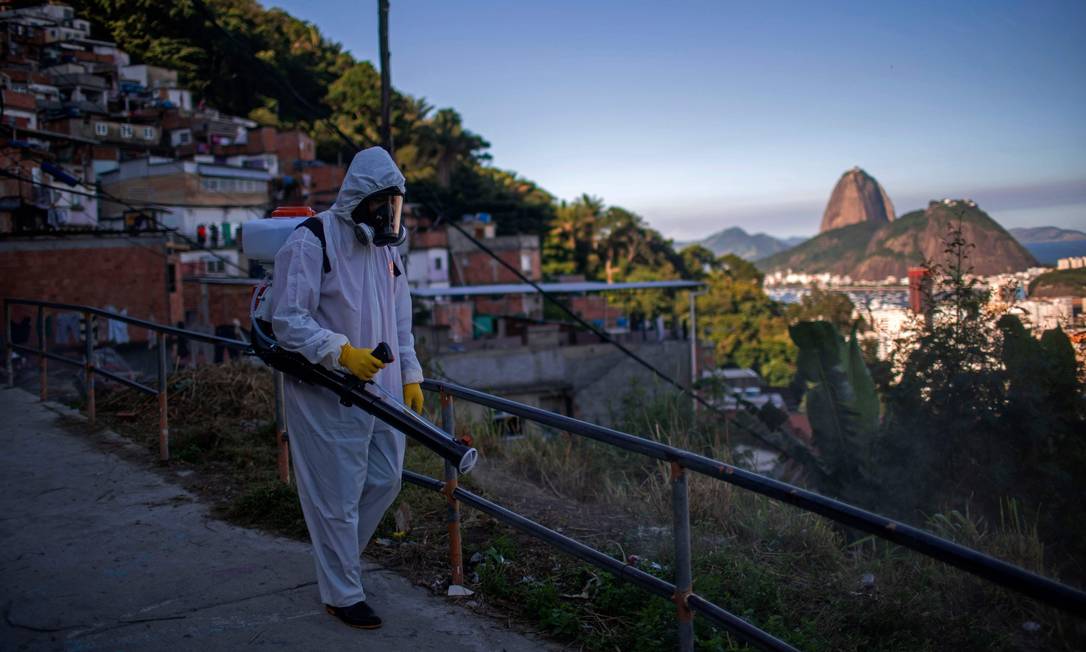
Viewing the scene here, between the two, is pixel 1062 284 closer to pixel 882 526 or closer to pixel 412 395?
pixel 412 395

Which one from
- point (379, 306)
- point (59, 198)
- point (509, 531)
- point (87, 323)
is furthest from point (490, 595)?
point (59, 198)

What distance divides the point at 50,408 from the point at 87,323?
66.9 inches

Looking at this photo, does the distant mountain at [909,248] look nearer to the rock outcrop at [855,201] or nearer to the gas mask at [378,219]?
the gas mask at [378,219]

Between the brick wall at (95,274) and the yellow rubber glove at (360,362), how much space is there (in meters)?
23.7

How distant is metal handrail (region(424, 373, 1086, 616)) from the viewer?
6.40 ft

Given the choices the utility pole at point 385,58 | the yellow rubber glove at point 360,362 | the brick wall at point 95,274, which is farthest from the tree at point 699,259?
the yellow rubber glove at point 360,362

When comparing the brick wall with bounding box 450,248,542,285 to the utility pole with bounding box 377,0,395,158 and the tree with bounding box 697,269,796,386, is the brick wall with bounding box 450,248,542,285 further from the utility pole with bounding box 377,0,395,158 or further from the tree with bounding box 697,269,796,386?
the utility pole with bounding box 377,0,395,158

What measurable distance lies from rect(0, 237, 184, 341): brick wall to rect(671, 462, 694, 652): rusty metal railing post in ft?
80.8

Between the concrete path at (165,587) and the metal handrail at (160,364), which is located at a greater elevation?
the metal handrail at (160,364)

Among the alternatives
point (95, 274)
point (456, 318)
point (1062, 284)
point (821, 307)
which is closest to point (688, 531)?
point (1062, 284)

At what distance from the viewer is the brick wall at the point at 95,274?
25.3m

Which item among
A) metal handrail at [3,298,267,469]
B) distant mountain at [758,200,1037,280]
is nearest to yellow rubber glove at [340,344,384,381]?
metal handrail at [3,298,267,469]

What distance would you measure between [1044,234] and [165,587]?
17239mm

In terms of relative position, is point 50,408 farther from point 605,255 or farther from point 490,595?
point 605,255
